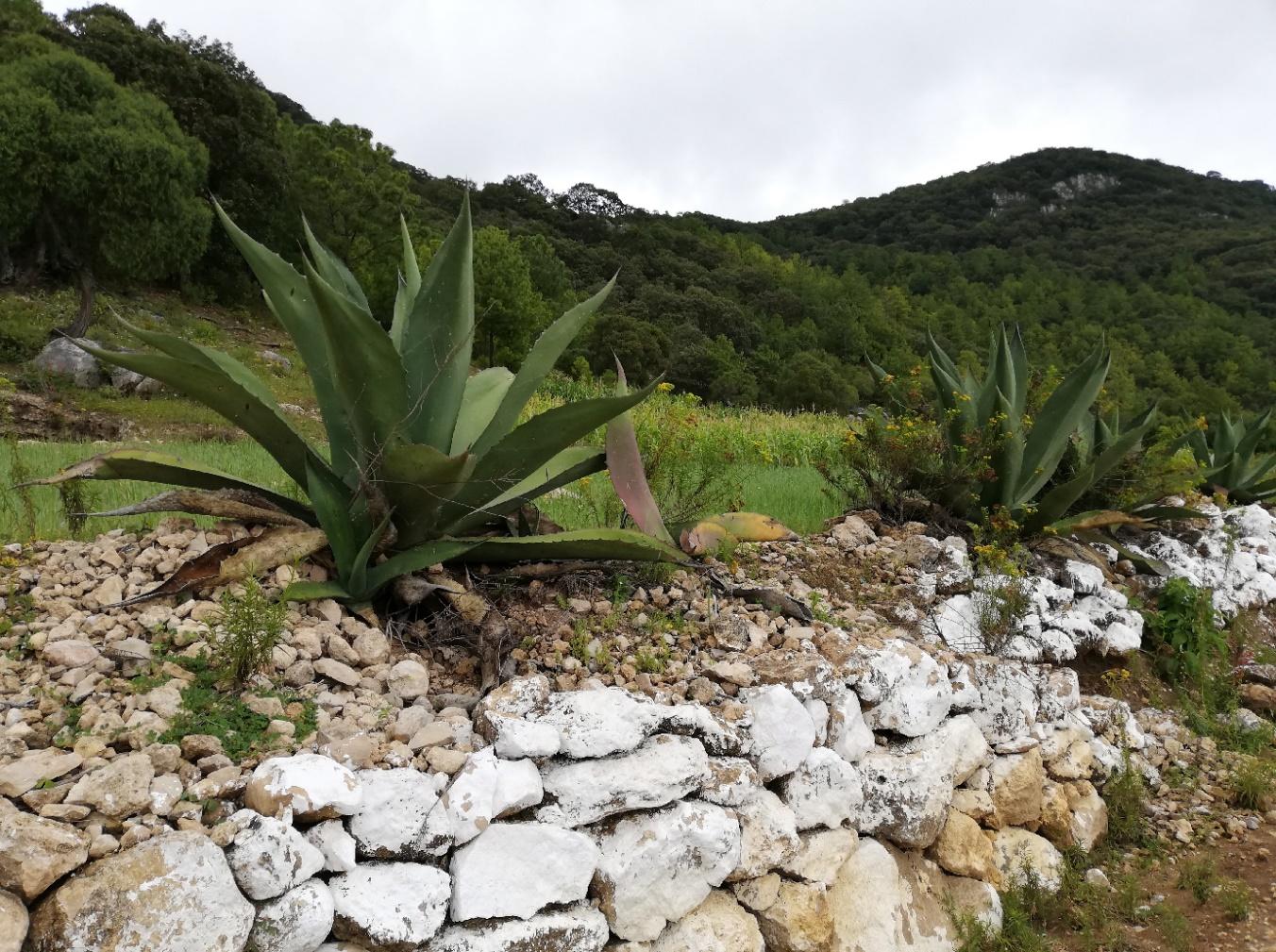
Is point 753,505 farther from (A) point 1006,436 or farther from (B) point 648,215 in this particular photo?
(B) point 648,215

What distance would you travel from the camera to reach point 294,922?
168cm

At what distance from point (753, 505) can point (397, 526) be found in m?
2.30

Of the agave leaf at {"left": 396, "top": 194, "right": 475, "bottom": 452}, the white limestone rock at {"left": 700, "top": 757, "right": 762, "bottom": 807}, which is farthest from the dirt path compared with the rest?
the agave leaf at {"left": 396, "top": 194, "right": 475, "bottom": 452}

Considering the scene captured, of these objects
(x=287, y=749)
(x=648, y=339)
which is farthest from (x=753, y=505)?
(x=648, y=339)

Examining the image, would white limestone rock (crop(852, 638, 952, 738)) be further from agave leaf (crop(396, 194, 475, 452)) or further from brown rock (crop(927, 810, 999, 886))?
agave leaf (crop(396, 194, 475, 452))

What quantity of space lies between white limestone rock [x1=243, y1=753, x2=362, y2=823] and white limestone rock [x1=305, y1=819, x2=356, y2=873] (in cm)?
3

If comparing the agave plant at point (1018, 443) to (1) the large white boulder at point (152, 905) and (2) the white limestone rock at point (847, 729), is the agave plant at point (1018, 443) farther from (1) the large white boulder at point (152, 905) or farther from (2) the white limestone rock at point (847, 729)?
(1) the large white boulder at point (152, 905)

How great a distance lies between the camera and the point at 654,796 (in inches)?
87.5

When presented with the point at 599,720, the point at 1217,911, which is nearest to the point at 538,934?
the point at 599,720

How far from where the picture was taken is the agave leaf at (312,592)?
2342 mm

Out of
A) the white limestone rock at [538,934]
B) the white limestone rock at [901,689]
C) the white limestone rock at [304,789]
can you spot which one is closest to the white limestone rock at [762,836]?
the white limestone rock at [538,934]

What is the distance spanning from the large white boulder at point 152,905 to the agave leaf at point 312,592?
784 mm

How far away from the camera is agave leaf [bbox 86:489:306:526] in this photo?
2.63m

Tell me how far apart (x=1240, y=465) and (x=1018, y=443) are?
443cm
